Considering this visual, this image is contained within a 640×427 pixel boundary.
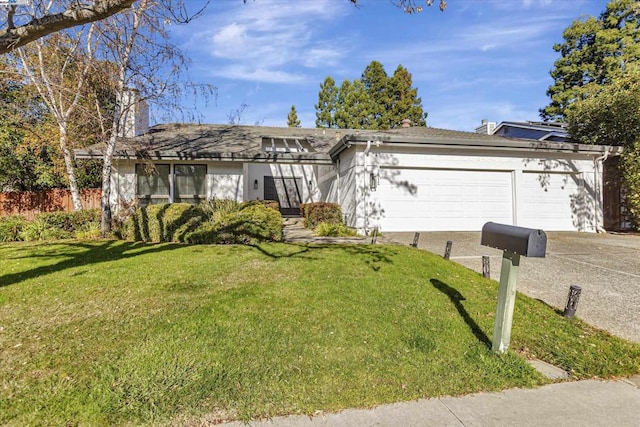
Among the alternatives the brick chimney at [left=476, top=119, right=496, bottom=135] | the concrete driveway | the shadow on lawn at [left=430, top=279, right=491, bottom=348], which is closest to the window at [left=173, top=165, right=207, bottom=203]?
the concrete driveway

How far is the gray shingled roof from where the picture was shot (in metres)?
11.3

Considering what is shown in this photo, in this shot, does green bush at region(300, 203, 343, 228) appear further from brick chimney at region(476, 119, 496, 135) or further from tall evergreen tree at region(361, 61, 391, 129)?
tall evergreen tree at region(361, 61, 391, 129)

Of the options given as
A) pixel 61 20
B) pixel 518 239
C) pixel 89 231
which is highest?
pixel 61 20

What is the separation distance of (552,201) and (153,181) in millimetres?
13888

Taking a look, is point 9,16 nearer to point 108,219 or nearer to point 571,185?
point 108,219

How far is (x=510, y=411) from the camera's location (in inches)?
100

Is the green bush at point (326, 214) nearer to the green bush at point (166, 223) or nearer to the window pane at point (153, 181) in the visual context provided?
the green bush at point (166, 223)

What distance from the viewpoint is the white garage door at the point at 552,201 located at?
1192cm

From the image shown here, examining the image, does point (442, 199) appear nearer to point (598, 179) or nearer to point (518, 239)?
point (598, 179)

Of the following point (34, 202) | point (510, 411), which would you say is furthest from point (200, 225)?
point (34, 202)

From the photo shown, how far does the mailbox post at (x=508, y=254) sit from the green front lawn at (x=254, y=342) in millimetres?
227

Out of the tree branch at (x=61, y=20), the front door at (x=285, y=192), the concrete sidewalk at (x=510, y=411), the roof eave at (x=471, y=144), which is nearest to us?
the concrete sidewalk at (x=510, y=411)

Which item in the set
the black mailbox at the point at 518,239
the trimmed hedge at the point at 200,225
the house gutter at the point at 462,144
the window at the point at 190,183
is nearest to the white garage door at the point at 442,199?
the house gutter at the point at 462,144

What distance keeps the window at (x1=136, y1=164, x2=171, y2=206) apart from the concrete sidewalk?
1130cm
